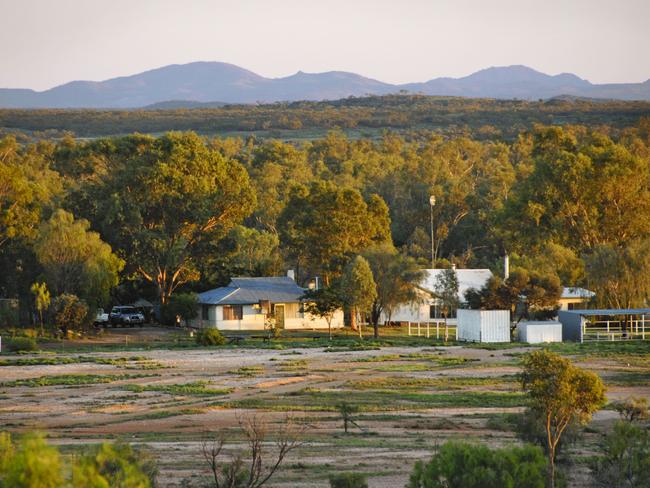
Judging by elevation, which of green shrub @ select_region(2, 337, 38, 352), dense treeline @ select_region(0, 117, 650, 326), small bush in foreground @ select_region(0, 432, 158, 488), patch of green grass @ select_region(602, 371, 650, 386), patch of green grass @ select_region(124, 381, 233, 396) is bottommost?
patch of green grass @ select_region(602, 371, 650, 386)

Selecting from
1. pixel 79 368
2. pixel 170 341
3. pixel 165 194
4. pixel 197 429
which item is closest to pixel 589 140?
pixel 165 194

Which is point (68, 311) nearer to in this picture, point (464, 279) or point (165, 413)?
point (464, 279)

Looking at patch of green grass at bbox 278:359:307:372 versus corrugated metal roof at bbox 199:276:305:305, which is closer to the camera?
patch of green grass at bbox 278:359:307:372

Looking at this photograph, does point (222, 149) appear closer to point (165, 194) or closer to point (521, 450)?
point (165, 194)

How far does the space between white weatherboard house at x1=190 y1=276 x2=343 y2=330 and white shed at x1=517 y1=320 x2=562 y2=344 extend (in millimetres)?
12047

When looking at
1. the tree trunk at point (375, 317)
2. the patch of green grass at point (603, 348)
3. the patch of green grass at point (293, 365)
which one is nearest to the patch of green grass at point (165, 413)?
the patch of green grass at point (293, 365)

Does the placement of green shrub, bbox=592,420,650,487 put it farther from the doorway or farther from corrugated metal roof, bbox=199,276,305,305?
the doorway

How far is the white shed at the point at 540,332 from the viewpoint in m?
59.8

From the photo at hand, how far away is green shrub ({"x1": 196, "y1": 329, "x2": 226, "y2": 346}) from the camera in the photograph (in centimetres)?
5790

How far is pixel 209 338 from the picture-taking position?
57875mm

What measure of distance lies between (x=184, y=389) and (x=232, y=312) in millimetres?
25840

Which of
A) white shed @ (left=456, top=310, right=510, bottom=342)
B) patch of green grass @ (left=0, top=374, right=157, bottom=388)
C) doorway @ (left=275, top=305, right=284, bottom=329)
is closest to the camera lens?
patch of green grass @ (left=0, top=374, right=157, bottom=388)

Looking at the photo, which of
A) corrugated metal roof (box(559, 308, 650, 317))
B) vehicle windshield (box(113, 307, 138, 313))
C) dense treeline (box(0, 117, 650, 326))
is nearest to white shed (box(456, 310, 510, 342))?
dense treeline (box(0, 117, 650, 326))

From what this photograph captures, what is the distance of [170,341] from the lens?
60.3 m
